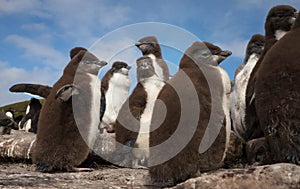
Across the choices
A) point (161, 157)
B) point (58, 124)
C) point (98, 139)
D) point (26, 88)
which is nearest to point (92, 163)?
point (98, 139)

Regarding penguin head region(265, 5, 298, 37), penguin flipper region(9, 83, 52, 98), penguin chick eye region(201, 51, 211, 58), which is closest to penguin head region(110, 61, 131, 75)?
penguin flipper region(9, 83, 52, 98)

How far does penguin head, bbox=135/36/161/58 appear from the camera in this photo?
943 centimetres

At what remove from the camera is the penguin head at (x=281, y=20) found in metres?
5.82

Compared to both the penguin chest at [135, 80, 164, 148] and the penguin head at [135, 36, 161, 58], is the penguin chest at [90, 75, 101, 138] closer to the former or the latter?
the penguin chest at [135, 80, 164, 148]

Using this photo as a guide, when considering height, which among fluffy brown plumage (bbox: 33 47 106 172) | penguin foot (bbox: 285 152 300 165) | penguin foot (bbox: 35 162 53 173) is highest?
fluffy brown plumage (bbox: 33 47 106 172)

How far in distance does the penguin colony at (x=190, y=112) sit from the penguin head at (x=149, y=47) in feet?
7.47

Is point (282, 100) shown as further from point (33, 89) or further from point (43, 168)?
point (33, 89)

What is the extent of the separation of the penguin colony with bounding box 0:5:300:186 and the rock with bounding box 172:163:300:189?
1.42 metres

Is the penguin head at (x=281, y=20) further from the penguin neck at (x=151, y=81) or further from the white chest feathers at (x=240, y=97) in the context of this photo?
the penguin neck at (x=151, y=81)

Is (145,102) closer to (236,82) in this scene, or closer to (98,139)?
(98,139)

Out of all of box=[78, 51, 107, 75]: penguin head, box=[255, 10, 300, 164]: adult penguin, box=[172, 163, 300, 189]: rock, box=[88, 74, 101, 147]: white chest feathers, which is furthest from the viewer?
box=[78, 51, 107, 75]: penguin head

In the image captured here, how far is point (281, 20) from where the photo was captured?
5.86m

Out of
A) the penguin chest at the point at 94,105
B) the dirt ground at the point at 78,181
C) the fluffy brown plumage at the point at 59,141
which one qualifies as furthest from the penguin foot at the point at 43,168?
the penguin chest at the point at 94,105

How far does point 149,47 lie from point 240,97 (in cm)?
323
